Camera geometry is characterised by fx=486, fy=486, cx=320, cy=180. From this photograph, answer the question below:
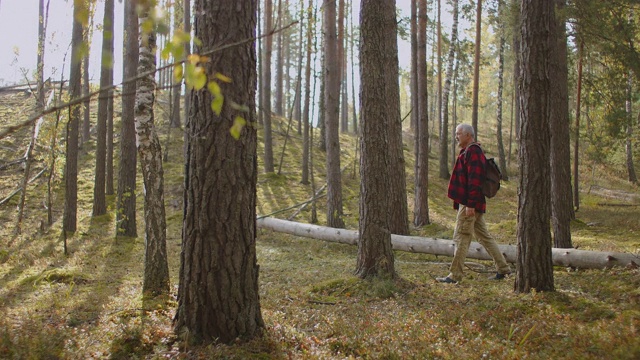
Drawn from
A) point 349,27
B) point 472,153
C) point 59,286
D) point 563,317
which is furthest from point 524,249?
point 349,27

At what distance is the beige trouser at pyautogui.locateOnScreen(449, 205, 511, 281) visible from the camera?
7020 mm

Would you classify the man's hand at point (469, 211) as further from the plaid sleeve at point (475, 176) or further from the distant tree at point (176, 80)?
the distant tree at point (176, 80)

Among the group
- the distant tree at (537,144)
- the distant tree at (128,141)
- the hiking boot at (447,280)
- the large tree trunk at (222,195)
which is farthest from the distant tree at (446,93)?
the large tree trunk at (222,195)

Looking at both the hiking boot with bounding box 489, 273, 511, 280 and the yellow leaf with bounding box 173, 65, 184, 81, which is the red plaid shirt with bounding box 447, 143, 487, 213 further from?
the yellow leaf with bounding box 173, 65, 184, 81

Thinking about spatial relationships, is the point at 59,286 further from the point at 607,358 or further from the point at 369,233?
the point at 607,358

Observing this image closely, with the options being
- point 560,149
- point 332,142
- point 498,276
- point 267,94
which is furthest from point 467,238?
point 267,94

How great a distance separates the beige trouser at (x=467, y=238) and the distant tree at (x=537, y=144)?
1126 millimetres

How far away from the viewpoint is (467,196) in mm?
6918

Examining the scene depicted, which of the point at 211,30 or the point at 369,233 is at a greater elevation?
the point at 211,30

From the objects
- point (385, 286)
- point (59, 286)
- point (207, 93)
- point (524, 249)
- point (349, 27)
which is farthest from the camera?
point (349, 27)

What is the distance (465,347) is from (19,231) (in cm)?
1403

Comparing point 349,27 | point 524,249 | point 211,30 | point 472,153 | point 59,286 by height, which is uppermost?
point 349,27

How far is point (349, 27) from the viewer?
40.1m

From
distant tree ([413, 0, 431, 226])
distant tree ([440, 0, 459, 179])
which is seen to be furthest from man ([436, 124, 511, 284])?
distant tree ([440, 0, 459, 179])
